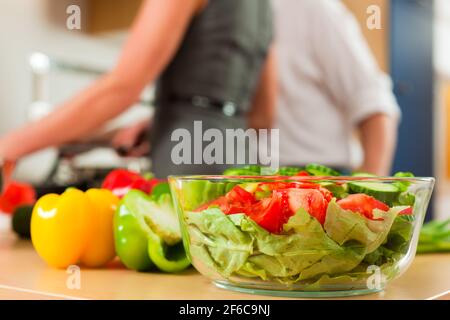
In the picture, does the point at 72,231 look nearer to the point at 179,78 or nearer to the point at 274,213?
the point at 274,213

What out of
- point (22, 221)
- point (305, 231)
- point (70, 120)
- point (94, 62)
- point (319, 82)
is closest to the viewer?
point (305, 231)

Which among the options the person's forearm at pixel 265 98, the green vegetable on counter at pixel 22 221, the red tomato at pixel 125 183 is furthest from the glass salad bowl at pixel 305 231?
the person's forearm at pixel 265 98

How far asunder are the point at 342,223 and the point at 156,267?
0.25 meters

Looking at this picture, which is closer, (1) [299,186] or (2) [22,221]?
(1) [299,186]

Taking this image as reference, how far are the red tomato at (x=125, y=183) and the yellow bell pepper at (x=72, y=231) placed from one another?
11 centimetres

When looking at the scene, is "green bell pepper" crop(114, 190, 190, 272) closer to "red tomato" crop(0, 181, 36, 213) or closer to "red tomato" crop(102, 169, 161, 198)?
"red tomato" crop(102, 169, 161, 198)

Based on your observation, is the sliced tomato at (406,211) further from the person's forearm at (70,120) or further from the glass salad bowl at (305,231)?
the person's forearm at (70,120)

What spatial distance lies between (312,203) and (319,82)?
1.32 metres

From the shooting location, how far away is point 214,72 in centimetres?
138

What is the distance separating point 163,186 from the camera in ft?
2.58

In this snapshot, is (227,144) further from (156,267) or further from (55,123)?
(156,267)

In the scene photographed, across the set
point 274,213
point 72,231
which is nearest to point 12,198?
point 72,231

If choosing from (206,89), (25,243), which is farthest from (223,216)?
(206,89)

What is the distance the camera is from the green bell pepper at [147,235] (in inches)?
26.9
